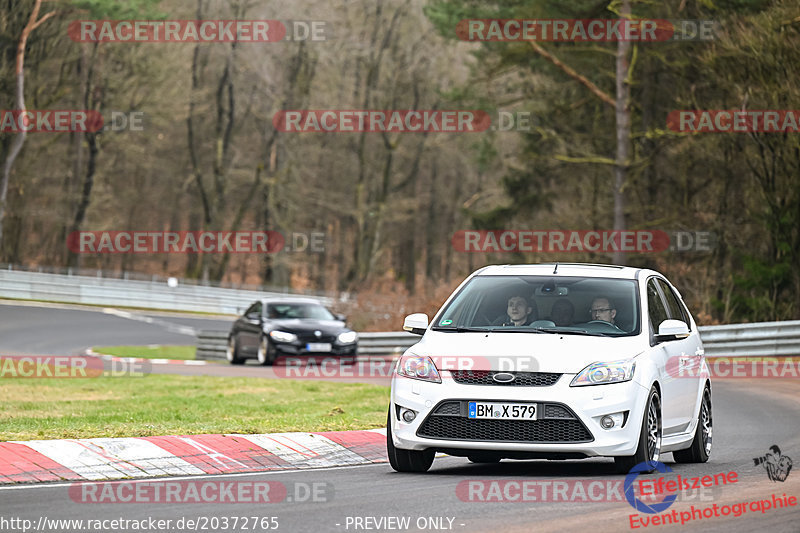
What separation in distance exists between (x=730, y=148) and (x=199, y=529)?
3238 centimetres

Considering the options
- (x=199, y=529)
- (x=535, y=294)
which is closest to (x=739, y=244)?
(x=535, y=294)

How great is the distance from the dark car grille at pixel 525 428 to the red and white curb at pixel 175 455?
5.80 ft

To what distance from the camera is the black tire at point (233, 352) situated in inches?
1211

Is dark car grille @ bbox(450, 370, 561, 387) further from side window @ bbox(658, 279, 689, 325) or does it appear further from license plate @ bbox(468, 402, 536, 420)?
side window @ bbox(658, 279, 689, 325)

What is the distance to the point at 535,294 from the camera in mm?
10781

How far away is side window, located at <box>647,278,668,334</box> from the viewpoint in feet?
35.1

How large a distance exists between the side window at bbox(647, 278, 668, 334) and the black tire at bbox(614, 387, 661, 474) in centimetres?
79

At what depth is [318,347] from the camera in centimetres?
2834

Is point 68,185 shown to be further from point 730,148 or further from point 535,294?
point 535,294

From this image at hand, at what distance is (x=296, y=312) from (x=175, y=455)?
1935cm
